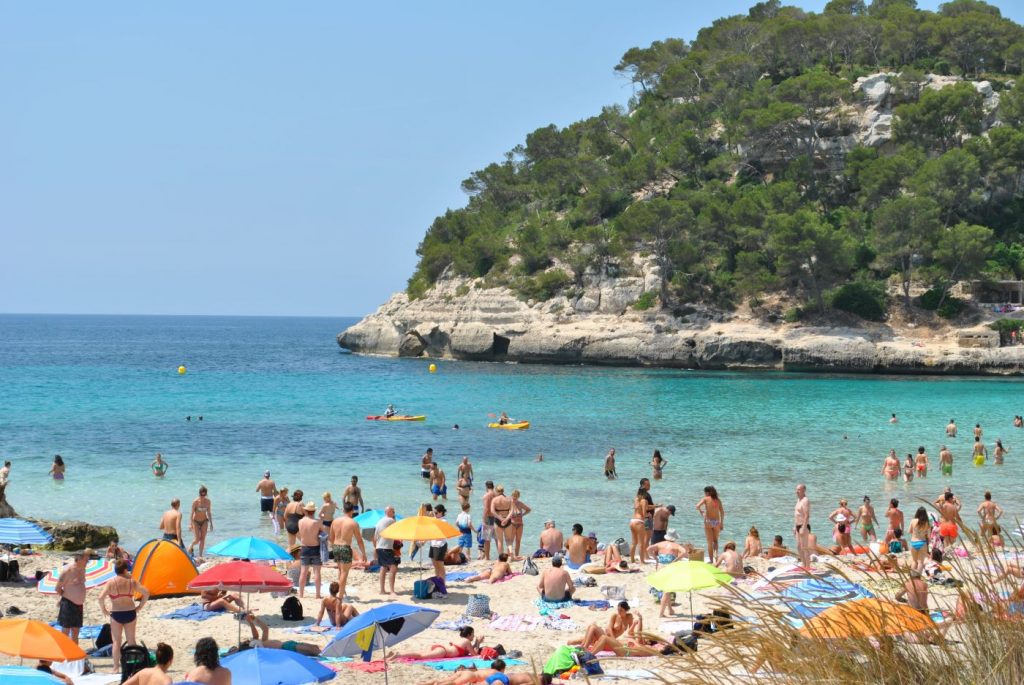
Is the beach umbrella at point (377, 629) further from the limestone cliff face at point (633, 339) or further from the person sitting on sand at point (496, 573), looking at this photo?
the limestone cliff face at point (633, 339)

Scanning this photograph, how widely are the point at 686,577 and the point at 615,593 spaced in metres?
2.57

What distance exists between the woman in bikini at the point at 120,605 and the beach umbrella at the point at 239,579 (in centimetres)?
99

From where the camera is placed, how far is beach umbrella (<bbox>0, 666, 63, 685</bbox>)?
766cm

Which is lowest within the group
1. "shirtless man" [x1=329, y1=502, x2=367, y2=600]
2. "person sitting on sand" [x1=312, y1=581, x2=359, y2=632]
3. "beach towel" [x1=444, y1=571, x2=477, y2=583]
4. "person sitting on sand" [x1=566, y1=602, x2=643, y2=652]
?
"beach towel" [x1=444, y1=571, x2=477, y2=583]

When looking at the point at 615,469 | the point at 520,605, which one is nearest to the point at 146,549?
the point at 520,605

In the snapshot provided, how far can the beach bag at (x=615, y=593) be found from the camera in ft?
46.1

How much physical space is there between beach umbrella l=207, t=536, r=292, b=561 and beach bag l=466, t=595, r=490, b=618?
8.07 feet

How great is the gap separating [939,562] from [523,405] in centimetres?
3091

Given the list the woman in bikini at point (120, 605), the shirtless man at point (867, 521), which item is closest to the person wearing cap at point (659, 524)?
the shirtless man at point (867, 521)

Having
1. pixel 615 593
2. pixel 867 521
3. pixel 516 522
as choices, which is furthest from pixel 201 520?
pixel 867 521

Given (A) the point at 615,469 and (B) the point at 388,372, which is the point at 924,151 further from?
(A) the point at 615,469

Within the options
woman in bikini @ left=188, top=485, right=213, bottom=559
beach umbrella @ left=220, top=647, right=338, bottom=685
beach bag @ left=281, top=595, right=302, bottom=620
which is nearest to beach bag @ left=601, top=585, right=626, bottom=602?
beach bag @ left=281, top=595, right=302, bottom=620

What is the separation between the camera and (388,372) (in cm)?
6344

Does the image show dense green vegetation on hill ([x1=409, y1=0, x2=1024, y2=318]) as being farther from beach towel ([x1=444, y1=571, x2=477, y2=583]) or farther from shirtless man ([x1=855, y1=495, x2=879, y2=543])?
beach towel ([x1=444, y1=571, x2=477, y2=583])
